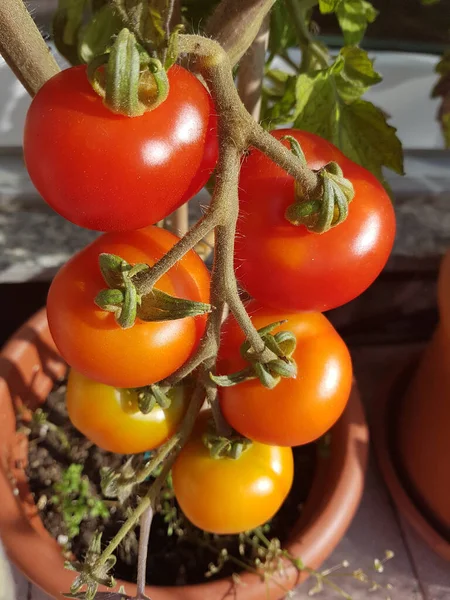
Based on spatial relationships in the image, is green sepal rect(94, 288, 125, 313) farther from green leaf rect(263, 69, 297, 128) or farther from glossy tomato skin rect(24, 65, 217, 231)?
green leaf rect(263, 69, 297, 128)

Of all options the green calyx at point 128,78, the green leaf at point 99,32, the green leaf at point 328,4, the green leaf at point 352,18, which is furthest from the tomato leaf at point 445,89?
the green calyx at point 128,78

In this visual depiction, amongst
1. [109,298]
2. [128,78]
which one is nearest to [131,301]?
[109,298]

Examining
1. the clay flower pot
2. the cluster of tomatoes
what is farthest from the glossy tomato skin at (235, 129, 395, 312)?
the clay flower pot

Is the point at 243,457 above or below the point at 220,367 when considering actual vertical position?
→ below

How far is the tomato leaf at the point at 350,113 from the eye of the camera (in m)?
0.49

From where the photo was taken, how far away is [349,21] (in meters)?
0.54

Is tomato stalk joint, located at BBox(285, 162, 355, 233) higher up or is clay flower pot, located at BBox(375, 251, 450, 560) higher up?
tomato stalk joint, located at BBox(285, 162, 355, 233)

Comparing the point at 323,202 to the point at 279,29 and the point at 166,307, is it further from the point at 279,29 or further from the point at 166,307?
the point at 279,29

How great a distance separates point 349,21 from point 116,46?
363mm

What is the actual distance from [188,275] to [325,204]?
10 cm

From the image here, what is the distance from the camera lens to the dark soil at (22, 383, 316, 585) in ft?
2.02

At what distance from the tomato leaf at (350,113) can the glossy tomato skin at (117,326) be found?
0.20 metres

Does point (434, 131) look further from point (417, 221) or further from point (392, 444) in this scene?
point (392, 444)

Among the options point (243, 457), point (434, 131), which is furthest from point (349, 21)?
point (434, 131)
